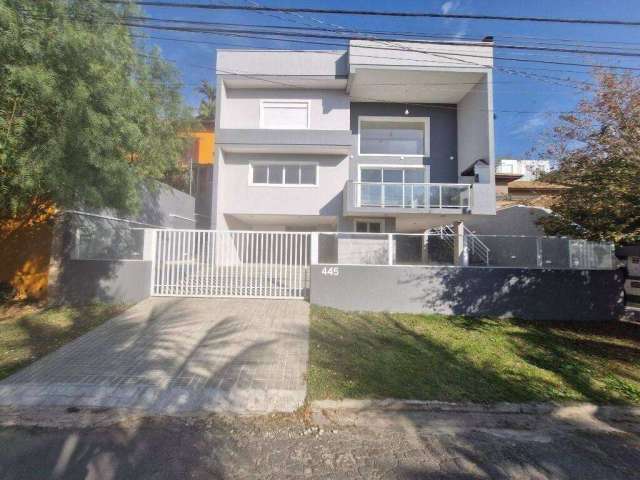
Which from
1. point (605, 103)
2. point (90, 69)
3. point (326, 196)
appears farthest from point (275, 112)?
point (605, 103)

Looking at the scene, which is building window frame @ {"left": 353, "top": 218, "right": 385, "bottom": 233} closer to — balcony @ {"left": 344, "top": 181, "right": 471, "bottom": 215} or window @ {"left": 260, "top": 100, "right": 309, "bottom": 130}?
balcony @ {"left": 344, "top": 181, "right": 471, "bottom": 215}

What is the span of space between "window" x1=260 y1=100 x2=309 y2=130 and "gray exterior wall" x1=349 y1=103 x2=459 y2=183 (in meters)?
2.86

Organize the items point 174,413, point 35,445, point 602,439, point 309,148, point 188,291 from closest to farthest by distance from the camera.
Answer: point 35,445, point 602,439, point 174,413, point 188,291, point 309,148

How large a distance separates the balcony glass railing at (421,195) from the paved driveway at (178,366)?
27.7 feet

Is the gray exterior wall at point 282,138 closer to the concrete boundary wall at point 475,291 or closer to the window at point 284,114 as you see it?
the window at point 284,114

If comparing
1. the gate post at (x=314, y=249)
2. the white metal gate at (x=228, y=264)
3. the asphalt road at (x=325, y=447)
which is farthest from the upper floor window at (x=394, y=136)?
the asphalt road at (x=325, y=447)

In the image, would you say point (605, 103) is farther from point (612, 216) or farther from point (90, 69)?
point (90, 69)

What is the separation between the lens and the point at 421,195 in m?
13.8

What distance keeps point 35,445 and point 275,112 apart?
50.3ft

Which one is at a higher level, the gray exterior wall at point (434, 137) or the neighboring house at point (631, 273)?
the gray exterior wall at point (434, 137)

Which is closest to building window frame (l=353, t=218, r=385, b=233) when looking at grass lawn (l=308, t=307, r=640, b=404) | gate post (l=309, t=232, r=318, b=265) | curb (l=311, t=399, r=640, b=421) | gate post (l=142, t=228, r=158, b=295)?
gate post (l=309, t=232, r=318, b=265)

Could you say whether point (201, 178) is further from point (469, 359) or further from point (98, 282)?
point (469, 359)

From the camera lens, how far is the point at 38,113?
5.11 metres

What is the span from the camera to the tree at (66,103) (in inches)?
193
